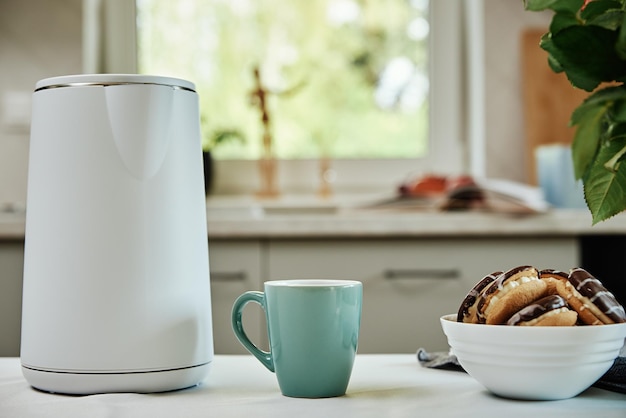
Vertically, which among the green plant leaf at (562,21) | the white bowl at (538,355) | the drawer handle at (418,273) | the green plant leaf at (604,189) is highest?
the green plant leaf at (562,21)

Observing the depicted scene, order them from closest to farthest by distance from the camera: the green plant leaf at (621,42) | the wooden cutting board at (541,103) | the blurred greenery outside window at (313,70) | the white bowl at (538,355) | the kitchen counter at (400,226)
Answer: the green plant leaf at (621,42) < the white bowl at (538,355) < the kitchen counter at (400,226) < the wooden cutting board at (541,103) < the blurred greenery outside window at (313,70)

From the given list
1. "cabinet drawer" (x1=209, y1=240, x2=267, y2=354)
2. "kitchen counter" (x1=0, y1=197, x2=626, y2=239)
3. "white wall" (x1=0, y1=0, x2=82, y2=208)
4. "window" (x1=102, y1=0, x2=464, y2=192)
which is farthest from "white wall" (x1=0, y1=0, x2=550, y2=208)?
"cabinet drawer" (x1=209, y1=240, x2=267, y2=354)

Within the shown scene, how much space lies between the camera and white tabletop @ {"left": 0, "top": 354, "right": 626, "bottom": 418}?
546 millimetres

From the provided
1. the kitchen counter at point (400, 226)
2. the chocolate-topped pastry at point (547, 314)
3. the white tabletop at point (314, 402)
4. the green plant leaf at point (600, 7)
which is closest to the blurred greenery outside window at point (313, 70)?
the kitchen counter at point (400, 226)

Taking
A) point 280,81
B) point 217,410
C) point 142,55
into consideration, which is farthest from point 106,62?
point 217,410

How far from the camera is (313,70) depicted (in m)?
2.55

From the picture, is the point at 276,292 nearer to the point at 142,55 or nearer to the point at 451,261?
the point at 451,261

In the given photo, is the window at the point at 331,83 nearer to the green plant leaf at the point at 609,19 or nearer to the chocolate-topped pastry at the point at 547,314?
the chocolate-topped pastry at the point at 547,314

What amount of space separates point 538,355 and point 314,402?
16 cm

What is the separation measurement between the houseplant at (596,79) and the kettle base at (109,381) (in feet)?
1.08

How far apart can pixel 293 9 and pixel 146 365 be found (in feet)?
6.85

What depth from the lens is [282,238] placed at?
5.95 ft

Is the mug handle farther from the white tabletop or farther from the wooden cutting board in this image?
the wooden cutting board

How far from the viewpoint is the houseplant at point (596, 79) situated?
425 mm
